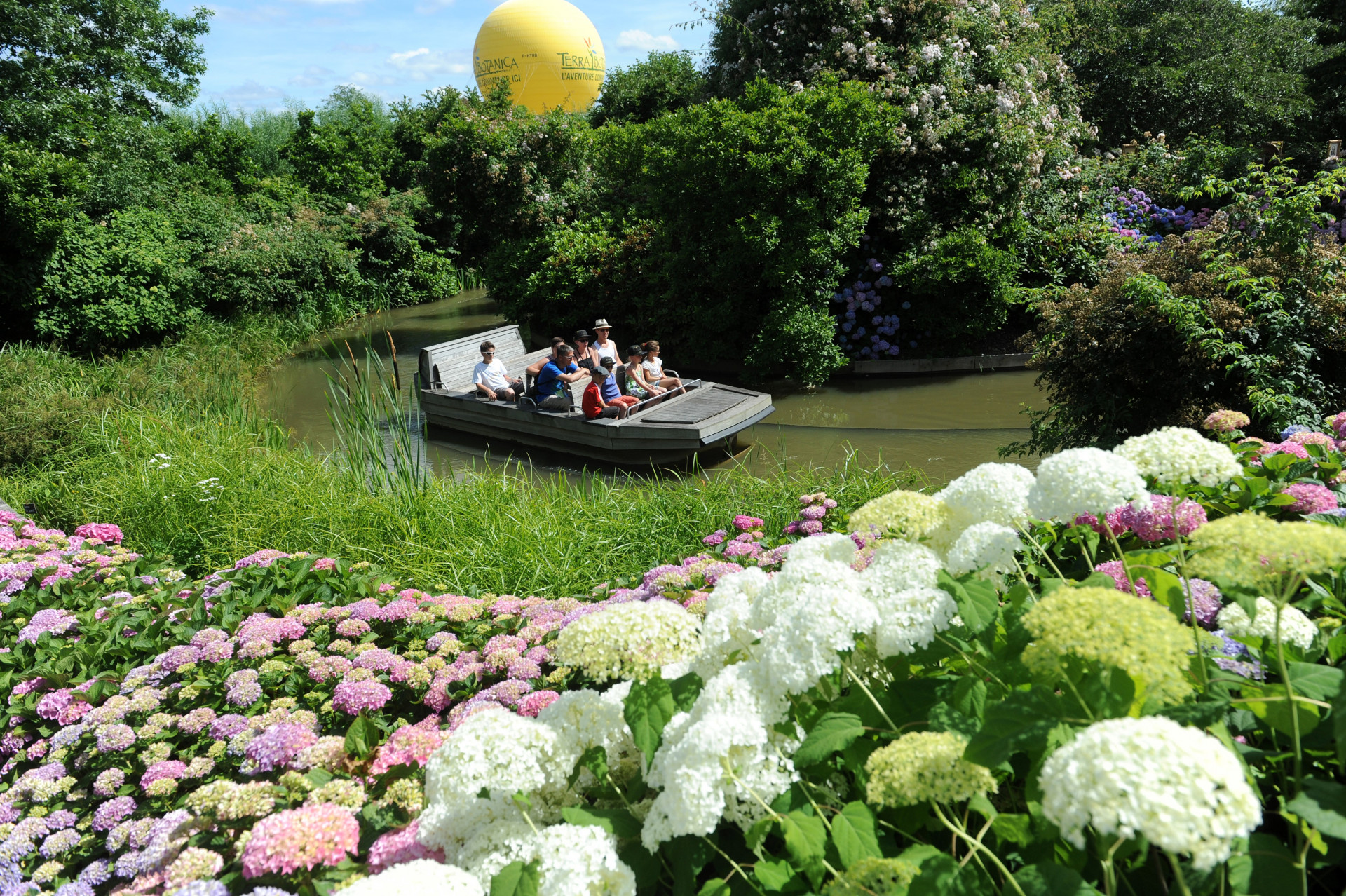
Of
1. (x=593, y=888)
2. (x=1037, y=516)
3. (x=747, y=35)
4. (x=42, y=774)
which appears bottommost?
(x=42, y=774)

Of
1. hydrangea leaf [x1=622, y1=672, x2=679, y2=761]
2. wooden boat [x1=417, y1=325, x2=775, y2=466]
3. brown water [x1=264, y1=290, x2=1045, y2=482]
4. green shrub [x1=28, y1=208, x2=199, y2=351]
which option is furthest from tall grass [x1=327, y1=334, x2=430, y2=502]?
green shrub [x1=28, y1=208, x2=199, y2=351]

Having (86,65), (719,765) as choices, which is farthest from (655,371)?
(86,65)

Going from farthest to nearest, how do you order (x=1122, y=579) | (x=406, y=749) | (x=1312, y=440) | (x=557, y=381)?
(x=557, y=381)
(x=1312, y=440)
(x=406, y=749)
(x=1122, y=579)

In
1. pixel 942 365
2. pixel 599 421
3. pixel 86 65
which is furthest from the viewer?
pixel 86 65

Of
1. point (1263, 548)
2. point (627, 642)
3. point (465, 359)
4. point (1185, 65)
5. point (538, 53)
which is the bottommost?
point (465, 359)

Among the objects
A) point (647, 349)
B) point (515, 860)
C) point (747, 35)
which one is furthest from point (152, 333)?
point (515, 860)

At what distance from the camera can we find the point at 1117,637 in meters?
1.18

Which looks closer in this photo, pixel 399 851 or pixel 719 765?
pixel 719 765

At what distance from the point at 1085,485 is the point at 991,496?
0.21 meters

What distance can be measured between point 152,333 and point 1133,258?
15682mm

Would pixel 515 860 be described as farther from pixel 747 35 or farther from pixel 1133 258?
pixel 747 35

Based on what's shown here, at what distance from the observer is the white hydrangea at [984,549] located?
5.36 ft

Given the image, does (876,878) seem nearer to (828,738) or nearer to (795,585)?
(828,738)

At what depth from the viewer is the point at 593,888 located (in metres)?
1.38
